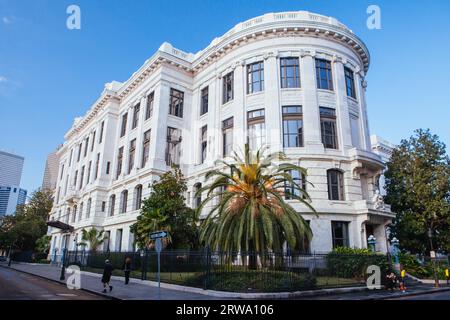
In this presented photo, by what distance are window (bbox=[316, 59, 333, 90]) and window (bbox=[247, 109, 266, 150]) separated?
5.61 meters

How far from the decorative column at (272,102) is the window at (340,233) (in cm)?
704

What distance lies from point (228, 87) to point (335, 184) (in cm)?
1368

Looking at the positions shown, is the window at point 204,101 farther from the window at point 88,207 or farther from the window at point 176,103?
the window at point 88,207

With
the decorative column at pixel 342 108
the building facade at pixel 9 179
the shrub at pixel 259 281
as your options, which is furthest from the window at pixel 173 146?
the building facade at pixel 9 179

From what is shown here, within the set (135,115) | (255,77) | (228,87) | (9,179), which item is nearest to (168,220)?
(228,87)

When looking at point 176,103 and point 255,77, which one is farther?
point 176,103

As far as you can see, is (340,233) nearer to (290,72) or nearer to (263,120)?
(263,120)

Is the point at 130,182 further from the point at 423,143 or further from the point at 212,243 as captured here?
A: the point at 423,143

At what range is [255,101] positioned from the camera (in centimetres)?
2928

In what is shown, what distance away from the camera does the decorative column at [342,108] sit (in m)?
27.5

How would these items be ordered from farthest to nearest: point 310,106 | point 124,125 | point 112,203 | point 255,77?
point 124,125 → point 112,203 → point 255,77 → point 310,106

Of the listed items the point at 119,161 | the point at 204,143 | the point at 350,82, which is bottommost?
the point at 204,143

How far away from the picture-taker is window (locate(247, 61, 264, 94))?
2988 cm

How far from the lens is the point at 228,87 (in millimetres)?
32594
